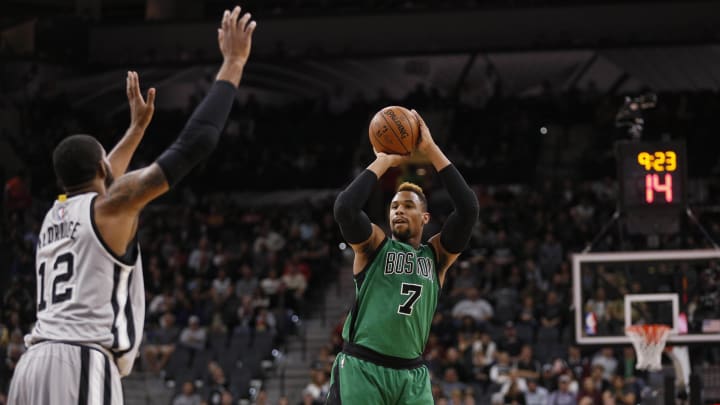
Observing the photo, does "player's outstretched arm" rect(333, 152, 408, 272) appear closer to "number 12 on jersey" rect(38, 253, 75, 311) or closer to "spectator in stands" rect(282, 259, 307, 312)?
"number 12 on jersey" rect(38, 253, 75, 311)

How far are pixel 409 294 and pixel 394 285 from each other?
101 mm

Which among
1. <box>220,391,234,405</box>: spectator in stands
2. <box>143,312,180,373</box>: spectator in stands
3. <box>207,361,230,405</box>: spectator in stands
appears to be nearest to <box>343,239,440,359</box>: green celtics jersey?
<box>220,391,234,405</box>: spectator in stands

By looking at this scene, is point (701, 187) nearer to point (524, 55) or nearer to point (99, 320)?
point (524, 55)

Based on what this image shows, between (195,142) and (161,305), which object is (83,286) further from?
(161,305)

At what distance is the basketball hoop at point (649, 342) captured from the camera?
11906 mm

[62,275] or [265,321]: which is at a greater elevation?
[62,275]

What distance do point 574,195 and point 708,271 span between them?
27.6ft

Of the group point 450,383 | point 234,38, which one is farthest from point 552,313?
point 234,38

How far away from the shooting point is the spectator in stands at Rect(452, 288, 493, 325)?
57.6ft

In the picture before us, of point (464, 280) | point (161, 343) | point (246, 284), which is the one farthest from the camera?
point (246, 284)

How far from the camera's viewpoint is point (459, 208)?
6.68m

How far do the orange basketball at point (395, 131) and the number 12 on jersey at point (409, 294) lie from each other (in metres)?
0.77

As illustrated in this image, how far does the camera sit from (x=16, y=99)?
977 inches

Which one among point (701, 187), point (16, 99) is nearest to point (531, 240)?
point (701, 187)
